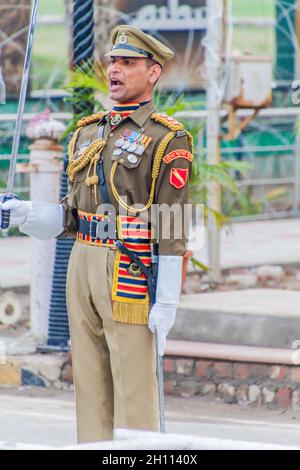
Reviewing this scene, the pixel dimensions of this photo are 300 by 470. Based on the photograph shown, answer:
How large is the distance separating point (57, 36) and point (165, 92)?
1.26 meters

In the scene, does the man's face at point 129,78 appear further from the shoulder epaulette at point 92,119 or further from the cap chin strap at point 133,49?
the shoulder epaulette at point 92,119

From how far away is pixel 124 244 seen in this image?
19.7ft

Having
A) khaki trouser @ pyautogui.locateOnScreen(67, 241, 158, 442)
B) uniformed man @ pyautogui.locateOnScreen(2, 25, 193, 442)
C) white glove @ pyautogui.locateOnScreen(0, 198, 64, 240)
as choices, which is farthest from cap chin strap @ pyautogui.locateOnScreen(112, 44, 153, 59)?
khaki trouser @ pyautogui.locateOnScreen(67, 241, 158, 442)

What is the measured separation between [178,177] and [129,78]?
0.47m

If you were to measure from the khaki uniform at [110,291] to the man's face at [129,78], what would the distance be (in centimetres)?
7

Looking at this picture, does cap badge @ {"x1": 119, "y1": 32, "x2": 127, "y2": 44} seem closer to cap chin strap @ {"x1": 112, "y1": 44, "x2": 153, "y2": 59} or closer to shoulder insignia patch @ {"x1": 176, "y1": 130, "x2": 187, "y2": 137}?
cap chin strap @ {"x1": 112, "y1": 44, "x2": 153, "y2": 59}

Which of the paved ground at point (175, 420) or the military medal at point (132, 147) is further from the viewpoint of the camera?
the paved ground at point (175, 420)

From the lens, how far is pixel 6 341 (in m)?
9.23

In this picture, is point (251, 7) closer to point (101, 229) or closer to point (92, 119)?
point (92, 119)

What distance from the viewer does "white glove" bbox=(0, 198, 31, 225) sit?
5996mm

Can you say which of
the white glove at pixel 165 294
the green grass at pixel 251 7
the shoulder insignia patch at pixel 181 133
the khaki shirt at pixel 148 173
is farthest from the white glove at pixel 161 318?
the green grass at pixel 251 7

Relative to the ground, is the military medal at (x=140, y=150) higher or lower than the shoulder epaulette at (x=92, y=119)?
lower

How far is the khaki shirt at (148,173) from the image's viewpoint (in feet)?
19.5

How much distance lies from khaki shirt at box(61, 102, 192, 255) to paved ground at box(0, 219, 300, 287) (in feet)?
16.2
